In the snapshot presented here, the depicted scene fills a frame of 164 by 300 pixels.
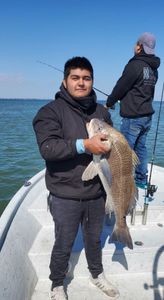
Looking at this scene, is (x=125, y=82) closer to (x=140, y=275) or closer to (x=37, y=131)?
(x=37, y=131)

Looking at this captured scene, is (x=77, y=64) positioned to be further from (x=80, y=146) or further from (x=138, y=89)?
(x=138, y=89)

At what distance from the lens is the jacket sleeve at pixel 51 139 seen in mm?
2893

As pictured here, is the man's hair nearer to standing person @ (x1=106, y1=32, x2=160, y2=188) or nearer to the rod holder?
standing person @ (x1=106, y1=32, x2=160, y2=188)

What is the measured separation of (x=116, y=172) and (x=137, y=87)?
2230 mm

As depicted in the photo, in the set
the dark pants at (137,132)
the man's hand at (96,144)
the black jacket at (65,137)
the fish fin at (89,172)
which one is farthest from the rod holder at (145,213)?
the man's hand at (96,144)

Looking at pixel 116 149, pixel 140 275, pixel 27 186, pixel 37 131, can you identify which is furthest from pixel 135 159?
pixel 27 186

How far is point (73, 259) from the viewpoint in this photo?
4035mm

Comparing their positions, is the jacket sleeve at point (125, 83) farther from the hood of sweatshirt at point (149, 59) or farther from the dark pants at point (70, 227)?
the dark pants at point (70, 227)

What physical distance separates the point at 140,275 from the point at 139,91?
264cm

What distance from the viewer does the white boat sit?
347 cm

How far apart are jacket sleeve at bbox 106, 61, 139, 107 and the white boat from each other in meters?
1.77

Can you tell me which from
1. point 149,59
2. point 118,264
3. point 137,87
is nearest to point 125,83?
point 137,87

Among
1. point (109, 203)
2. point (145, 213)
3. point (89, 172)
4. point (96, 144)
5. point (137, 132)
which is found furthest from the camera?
point (137, 132)

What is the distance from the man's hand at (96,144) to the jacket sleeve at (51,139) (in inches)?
4.8
